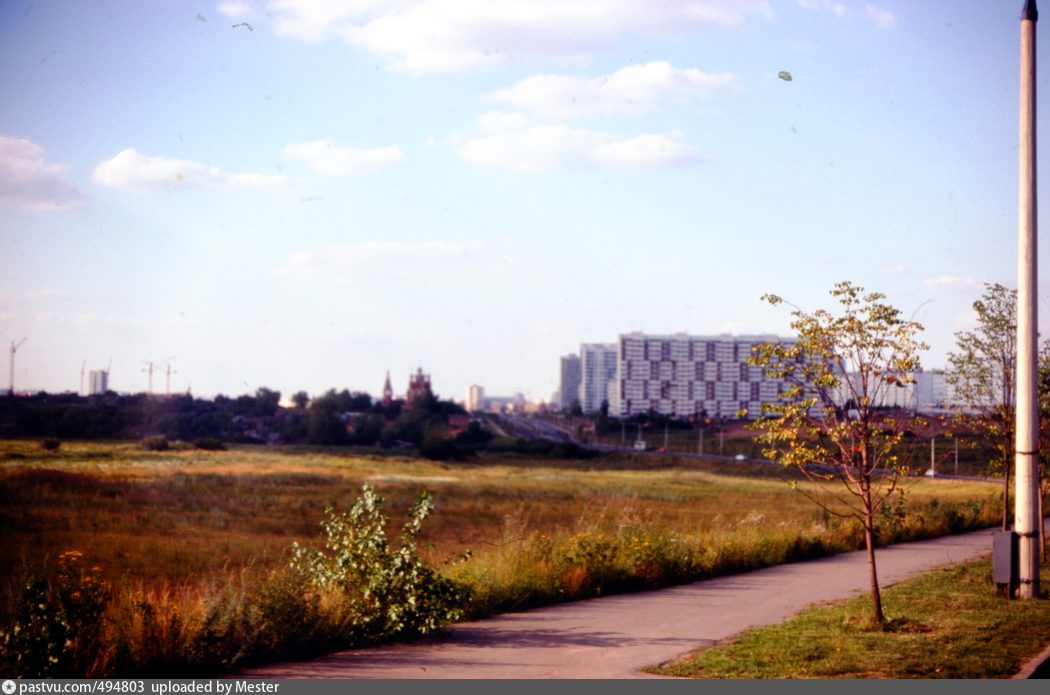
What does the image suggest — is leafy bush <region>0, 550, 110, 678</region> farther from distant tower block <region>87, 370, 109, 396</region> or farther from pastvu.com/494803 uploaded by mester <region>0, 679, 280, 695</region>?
distant tower block <region>87, 370, 109, 396</region>

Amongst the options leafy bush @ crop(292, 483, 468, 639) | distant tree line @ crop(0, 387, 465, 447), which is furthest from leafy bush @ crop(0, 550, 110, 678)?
distant tree line @ crop(0, 387, 465, 447)

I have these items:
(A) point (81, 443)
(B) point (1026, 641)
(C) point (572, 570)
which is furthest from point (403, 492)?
(B) point (1026, 641)

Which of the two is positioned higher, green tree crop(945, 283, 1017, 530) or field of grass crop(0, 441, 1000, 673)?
green tree crop(945, 283, 1017, 530)

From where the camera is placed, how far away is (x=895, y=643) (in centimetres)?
802

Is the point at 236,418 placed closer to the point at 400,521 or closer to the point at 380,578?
the point at 400,521

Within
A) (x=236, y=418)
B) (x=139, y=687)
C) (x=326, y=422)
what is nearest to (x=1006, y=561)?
(x=139, y=687)

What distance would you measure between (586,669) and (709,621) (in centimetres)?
267

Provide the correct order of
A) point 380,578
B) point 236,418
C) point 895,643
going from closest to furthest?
point 895,643 < point 380,578 < point 236,418

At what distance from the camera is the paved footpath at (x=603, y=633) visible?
699cm

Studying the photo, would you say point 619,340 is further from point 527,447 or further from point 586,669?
point 586,669

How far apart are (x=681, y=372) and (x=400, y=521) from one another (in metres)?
159

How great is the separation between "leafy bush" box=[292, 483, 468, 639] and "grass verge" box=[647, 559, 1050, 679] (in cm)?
210

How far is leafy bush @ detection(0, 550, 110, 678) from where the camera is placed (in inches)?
243

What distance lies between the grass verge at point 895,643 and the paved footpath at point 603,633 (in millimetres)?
411
